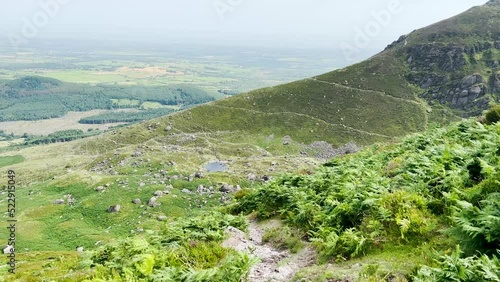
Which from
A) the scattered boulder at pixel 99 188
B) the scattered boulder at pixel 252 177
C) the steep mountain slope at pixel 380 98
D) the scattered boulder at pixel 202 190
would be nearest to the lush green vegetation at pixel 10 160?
the steep mountain slope at pixel 380 98

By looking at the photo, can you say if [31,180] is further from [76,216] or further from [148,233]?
[148,233]

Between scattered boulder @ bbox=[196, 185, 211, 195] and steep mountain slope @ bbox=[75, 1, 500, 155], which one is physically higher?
steep mountain slope @ bbox=[75, 1, 500, 155]

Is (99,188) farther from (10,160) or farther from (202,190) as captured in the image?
(10,160)

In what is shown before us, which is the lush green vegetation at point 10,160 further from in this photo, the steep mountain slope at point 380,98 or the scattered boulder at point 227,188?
the scattered boulder at point 227,188

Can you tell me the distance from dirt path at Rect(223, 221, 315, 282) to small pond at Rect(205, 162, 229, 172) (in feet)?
257

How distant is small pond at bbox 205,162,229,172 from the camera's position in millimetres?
95225

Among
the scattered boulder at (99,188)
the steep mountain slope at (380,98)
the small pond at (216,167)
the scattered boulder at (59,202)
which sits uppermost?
the steep mountain slope at (380,98)

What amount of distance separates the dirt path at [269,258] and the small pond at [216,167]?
78.2 m

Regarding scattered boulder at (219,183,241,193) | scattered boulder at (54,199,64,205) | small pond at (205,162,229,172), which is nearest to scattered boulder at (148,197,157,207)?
scattered boulder at (219,183,241,193)

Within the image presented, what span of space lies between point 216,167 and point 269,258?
85.7m

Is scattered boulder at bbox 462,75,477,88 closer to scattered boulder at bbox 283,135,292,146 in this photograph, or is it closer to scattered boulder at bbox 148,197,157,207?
scattered boulder at bbox 283,135,292,146

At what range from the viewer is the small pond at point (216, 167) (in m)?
95.2

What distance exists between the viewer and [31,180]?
366 ft

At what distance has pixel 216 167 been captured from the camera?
322 feet
